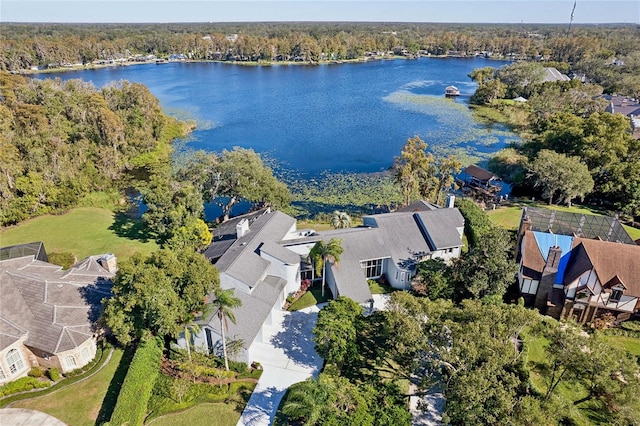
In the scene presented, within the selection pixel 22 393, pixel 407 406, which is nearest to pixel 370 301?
pixel 407 406

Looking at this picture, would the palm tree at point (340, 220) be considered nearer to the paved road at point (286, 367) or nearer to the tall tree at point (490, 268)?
the paved road at point (286, 367)

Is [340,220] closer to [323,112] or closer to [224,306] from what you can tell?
[224,306]

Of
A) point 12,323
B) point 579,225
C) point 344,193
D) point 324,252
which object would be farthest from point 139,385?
point 579,225

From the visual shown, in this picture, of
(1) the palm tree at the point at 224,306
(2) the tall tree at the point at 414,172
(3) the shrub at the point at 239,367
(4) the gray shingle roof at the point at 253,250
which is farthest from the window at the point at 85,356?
(2) the tall tree at the point at 414,172

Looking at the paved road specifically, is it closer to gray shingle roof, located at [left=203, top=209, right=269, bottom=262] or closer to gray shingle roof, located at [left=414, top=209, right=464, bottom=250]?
gray shingle roof, located at [left=414, top=209, right=464, bottom=250]

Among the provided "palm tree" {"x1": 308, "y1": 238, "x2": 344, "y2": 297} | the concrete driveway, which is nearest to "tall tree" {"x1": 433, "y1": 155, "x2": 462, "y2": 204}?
"palm tree" {"x1": 308, "y1": 238, "x2": 344, "y2": 297}

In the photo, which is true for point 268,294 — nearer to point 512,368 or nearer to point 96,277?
point 96,277
